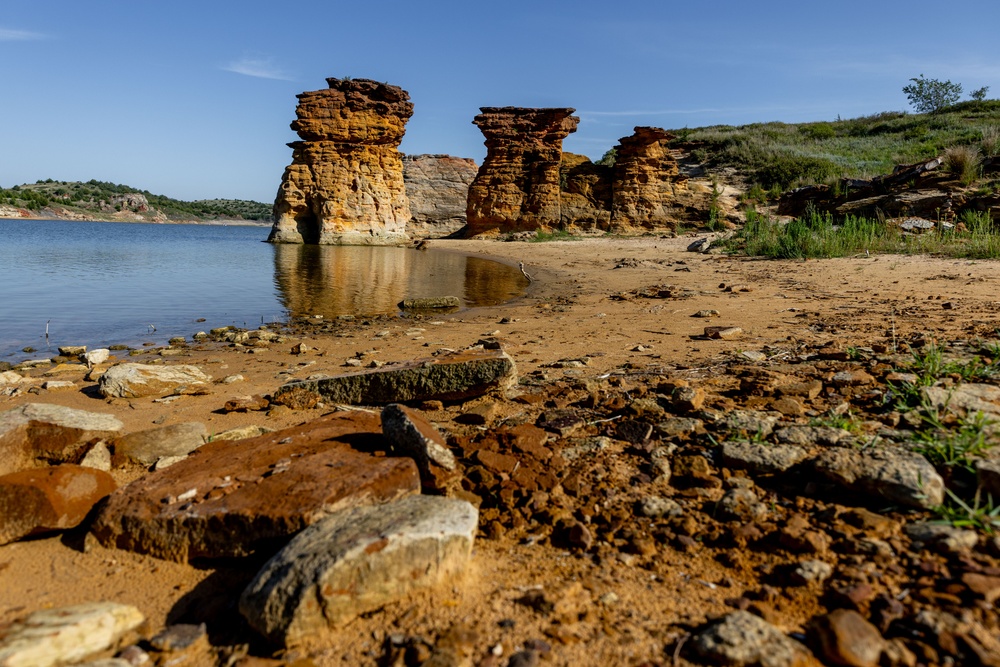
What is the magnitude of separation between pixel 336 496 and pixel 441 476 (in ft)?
1.45

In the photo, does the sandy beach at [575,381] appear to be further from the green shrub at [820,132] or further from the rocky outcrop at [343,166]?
the green shrub at [820,132]

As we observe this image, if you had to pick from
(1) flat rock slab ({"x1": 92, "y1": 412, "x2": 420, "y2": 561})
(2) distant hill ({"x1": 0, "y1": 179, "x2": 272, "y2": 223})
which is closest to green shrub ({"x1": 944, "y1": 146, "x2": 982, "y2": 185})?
(1) flat rock slab ({"x1": 92, "y1": 412, "x2": 420, "y2": 561})

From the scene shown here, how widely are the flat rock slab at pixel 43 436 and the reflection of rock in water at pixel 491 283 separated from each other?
684 centimetres

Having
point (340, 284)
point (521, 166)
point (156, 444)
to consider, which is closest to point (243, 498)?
point (156, 444)

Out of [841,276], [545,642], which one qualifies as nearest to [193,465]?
[545,642]

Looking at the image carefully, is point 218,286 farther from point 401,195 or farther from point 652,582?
point 401,195

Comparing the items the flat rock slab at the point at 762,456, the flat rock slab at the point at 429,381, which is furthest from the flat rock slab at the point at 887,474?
the flat rock slab at the point at 429,381

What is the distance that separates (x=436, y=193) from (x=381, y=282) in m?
24.2

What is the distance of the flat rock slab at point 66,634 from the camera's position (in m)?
1.43

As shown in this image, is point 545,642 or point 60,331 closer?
point 545,642

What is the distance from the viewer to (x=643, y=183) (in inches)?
947

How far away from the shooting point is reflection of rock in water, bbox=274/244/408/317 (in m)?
9.37

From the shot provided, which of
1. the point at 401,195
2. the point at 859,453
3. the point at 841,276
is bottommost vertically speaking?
the point at 859,453

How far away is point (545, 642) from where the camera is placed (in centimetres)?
148
